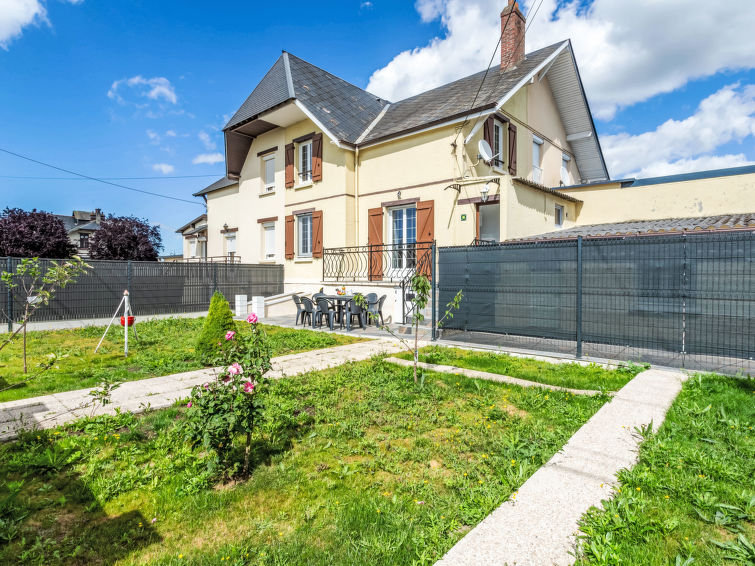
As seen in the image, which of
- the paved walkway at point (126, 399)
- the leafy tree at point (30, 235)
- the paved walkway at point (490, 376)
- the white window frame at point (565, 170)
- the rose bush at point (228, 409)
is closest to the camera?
the rose bush at point (228, 409)

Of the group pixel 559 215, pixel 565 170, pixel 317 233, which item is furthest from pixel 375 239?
pixel 565 170

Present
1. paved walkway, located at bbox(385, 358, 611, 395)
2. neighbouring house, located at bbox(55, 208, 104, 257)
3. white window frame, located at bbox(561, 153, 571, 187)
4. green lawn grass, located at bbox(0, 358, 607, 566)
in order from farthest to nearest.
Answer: neighbouring house, located at bbox(55, 208, 104, 257) → white window frame, located at bbox(561, 153, 571, 187) → paved walkway, located at bbox(385, 358, 611, 395) → green lawn grass, located at bbox(0, 358, 607, 566)

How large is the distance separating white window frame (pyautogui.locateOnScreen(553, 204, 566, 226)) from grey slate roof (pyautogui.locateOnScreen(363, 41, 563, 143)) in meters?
4.63

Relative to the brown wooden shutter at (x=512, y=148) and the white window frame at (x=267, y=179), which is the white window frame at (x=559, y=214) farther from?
the white window frame at (x=267, y=179)

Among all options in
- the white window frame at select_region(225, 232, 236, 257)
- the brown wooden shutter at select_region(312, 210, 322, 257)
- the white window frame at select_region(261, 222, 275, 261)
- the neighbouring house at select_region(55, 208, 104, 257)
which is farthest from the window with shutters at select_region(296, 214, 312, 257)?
the neighbouring house at select_region(55, 208, 104, 257)

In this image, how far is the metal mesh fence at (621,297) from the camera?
557 cm

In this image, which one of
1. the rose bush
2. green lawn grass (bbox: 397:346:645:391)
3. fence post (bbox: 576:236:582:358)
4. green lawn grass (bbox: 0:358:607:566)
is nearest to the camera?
green lawn grass (bbox: 0:358:607:566)

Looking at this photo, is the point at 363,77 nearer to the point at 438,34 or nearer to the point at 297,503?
the point at 438,34

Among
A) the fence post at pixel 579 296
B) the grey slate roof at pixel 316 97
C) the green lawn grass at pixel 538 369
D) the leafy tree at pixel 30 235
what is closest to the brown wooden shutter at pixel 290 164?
the grey slate roof at pixel 316 97

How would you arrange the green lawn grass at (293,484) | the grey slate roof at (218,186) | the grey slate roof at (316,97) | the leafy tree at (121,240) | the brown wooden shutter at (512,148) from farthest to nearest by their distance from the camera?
1. the leafy tree at (121,240)
2. the grey slate roof at (218,186)
3. the grey slate roof at (316,97)
4. the brown wooden shutter at (512,148)
5. the green lawn grass at (293,484)

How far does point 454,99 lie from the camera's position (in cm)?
1347

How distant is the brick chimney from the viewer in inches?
552

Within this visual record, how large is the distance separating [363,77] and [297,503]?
776 inches

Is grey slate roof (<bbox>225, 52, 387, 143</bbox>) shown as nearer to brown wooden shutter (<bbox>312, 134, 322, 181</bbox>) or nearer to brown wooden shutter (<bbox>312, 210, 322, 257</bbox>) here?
brown wooden shutter (<bbox>312, 134, 322, 181</bbox>)
